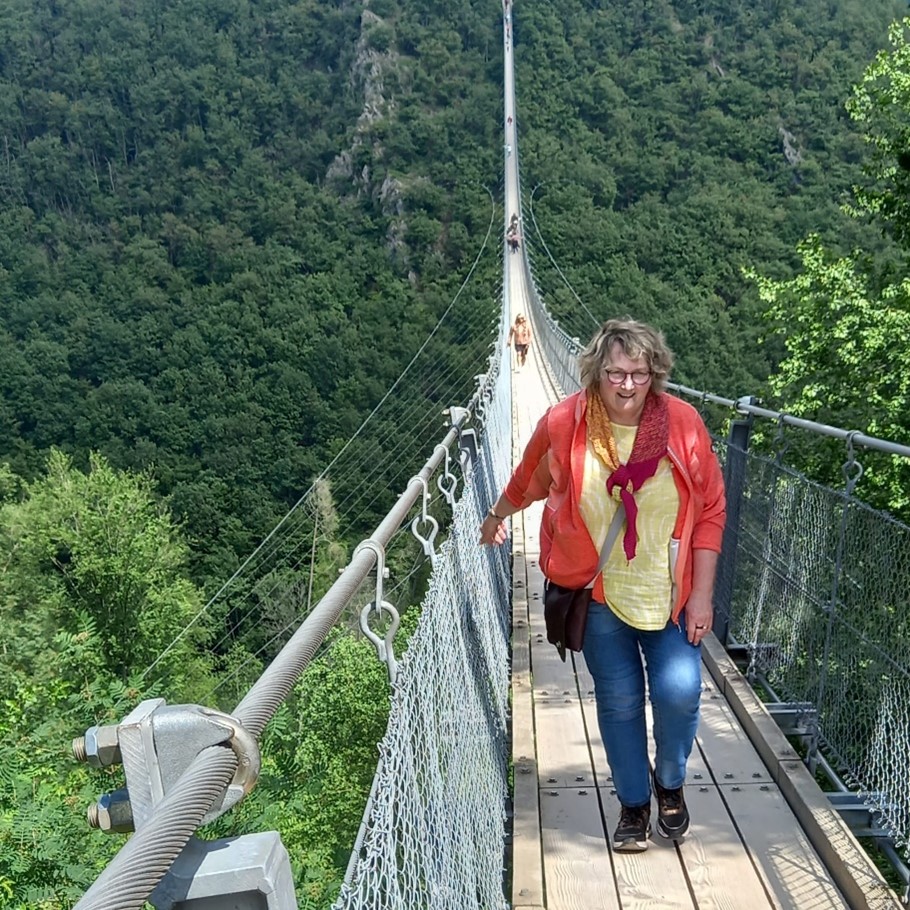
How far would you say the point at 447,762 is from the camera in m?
1.51

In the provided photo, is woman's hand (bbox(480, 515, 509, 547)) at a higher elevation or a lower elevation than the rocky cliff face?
lower

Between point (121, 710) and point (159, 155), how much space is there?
5695cm

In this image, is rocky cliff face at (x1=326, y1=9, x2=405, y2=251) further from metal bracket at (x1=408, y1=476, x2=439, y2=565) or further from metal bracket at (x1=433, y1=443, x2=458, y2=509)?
metal bracket at (x1=408, y1=476, x2=439, y2=565)

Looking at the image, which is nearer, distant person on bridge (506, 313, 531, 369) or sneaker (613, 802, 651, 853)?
sneaker (613, 802, 651, 853)

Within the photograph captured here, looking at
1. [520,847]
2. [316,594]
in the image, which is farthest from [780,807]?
[316,594]

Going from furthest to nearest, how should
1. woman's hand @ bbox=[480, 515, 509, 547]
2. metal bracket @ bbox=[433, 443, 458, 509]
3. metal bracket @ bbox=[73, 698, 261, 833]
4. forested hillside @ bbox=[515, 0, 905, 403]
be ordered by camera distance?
1. forested hillside @ bbox=[515, 0, 905, 403]
2. metal bracket @ bbox=[433, 443, 458, 509]
3. woman's hand @ bbox=[480, 515, 509, 547]
4. metal bracket @ bbox=[73, 698, 261, 833]

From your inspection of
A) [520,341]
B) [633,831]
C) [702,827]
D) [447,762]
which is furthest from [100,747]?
[520,341]

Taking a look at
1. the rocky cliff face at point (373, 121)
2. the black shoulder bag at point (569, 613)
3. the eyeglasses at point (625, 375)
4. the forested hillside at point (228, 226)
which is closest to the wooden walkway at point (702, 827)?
the black shoulder bag at point (569, 613)

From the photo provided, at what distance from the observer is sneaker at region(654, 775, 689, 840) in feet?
5.87

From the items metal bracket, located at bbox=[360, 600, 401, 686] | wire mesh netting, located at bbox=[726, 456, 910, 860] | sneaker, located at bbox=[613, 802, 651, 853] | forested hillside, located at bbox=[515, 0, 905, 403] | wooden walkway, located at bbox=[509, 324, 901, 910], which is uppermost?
forested hillside, located at bbox=[515, 0, 905, 403]

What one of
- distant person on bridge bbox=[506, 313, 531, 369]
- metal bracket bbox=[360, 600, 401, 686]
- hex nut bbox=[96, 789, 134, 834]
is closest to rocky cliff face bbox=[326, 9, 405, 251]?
distant person on bridge bbox=[506, 313, 531, 369]

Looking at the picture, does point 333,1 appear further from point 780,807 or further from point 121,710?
point 780,807

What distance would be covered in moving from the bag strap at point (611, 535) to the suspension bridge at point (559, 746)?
0.27 m

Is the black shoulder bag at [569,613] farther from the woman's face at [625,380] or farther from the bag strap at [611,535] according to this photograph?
the woman's face at [625,380]
